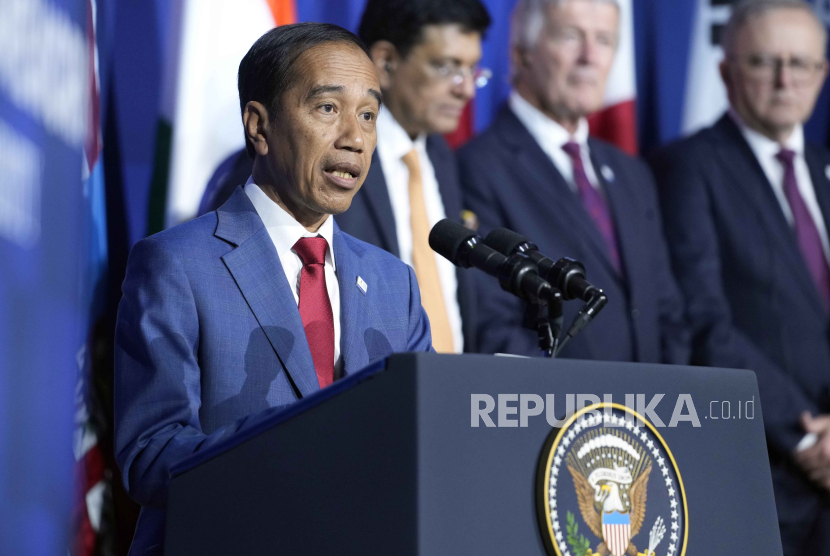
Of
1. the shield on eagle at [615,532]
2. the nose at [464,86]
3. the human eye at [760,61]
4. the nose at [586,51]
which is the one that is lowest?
the shield on eagle at [615,532]

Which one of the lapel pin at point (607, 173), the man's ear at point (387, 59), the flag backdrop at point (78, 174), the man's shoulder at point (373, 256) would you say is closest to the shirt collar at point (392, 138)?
the man's ear at point (387, 59)

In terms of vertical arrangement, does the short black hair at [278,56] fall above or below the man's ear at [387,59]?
below

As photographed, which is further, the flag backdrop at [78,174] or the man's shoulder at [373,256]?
the flag backdrop at [78,174]

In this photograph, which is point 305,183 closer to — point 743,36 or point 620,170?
point 620,170

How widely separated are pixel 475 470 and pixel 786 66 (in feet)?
11.0

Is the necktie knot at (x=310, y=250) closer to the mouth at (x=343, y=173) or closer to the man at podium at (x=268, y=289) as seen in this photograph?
the man at podium at (x=268, y=289)

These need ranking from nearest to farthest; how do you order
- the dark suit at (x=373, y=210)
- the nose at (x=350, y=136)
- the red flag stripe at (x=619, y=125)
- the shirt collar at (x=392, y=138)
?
the nose at (x=350, y=136) → the dark suit at (x=373, y=210) → the shirt collar at (x=392, y=138) → the red flag stripe at (x=619, y=125)

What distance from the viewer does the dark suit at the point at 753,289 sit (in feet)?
10.7

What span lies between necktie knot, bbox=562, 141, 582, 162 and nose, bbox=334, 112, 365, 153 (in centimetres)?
192

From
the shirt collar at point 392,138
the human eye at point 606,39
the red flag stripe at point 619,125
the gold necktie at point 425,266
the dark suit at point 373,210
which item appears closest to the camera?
the dark suit at point 373,210

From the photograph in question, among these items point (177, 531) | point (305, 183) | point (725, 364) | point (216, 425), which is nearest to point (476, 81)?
point (725, 364)

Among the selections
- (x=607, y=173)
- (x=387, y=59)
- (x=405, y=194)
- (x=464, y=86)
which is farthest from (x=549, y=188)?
(x=387, y=59)

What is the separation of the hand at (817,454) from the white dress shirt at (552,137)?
3.81 feet

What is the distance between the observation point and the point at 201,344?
1.38 meters
